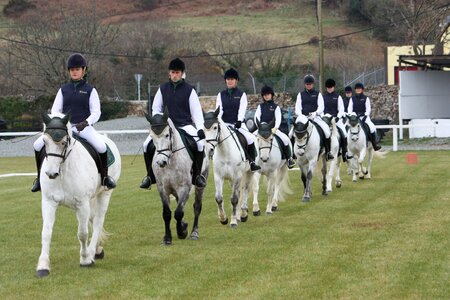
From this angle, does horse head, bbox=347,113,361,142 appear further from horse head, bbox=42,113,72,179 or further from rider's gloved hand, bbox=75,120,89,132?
horse head, bbox=42,113,72,179

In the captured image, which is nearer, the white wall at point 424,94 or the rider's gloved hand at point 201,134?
the rider's gloved hand at point 201,134

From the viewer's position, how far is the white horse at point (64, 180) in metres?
A: 10.4

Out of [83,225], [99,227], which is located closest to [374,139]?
[99,227]

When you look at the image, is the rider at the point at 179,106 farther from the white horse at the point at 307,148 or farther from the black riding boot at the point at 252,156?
the white horse at the point at 307,148

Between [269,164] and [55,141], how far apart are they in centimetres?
798

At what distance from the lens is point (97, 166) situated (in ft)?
38.5

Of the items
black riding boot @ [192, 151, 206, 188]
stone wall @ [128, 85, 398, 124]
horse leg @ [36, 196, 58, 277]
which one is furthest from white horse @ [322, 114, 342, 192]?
stone wall @ [128, 85, 398, 124]

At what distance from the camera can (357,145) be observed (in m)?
25.2

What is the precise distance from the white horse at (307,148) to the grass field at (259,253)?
1.73 feet

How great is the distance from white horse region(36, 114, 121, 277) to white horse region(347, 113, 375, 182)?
14.2 m

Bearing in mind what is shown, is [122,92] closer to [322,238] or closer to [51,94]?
[51,94]

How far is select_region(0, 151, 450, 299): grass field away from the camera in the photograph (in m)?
9.72

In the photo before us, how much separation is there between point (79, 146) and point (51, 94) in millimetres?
45988

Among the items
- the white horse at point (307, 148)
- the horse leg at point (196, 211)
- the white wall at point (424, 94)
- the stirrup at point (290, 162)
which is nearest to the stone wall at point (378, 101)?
the white wall at point (424, 94)
